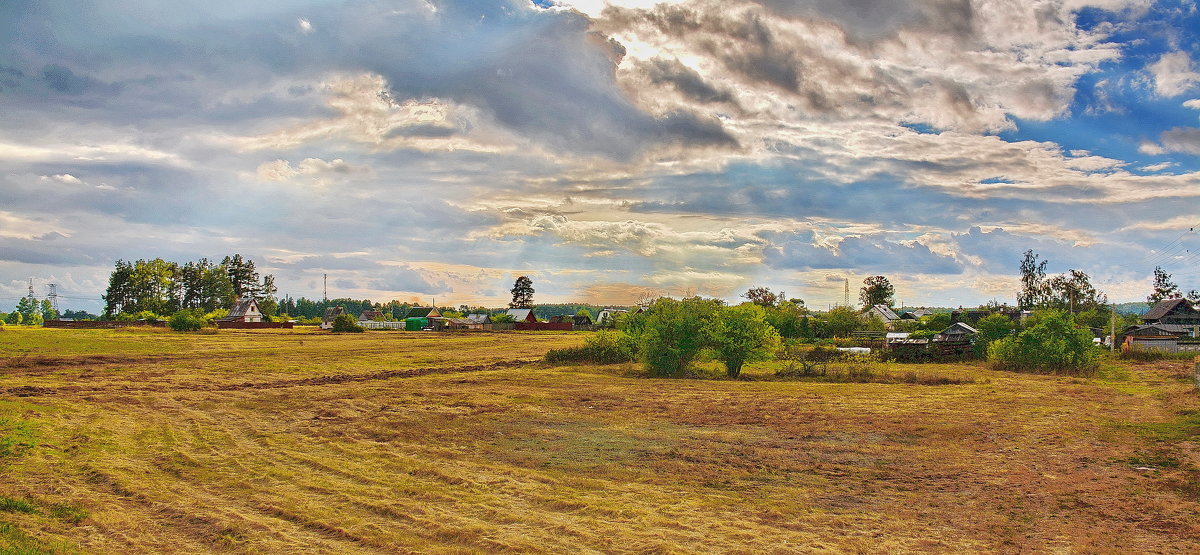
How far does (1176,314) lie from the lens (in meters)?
81.4

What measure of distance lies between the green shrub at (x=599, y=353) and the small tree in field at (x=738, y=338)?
7326 millimetres

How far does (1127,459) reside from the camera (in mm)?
15414

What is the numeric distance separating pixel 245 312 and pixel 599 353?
81626mm

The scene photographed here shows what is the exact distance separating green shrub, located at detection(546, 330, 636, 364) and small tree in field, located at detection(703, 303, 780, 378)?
7326 millimetres

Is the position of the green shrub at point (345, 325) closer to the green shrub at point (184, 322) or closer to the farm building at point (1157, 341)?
the green shrub at point (184, 322)

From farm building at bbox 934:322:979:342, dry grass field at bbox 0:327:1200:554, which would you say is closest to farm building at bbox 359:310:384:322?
farm building at bbox 934:322:979:342

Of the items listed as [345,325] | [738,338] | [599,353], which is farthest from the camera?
[345,325]

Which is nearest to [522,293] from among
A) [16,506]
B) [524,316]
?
[524,316]

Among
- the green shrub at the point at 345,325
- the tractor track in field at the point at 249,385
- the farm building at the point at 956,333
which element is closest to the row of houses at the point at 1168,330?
the farm building at the point at 956,333

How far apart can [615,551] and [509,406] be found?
14914mm

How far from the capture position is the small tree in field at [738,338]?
37344 millimetres

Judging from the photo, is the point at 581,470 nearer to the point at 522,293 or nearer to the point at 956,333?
the point at 956,333

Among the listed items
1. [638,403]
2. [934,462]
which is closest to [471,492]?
[934,462]

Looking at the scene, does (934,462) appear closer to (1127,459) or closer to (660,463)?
(1127,459)
